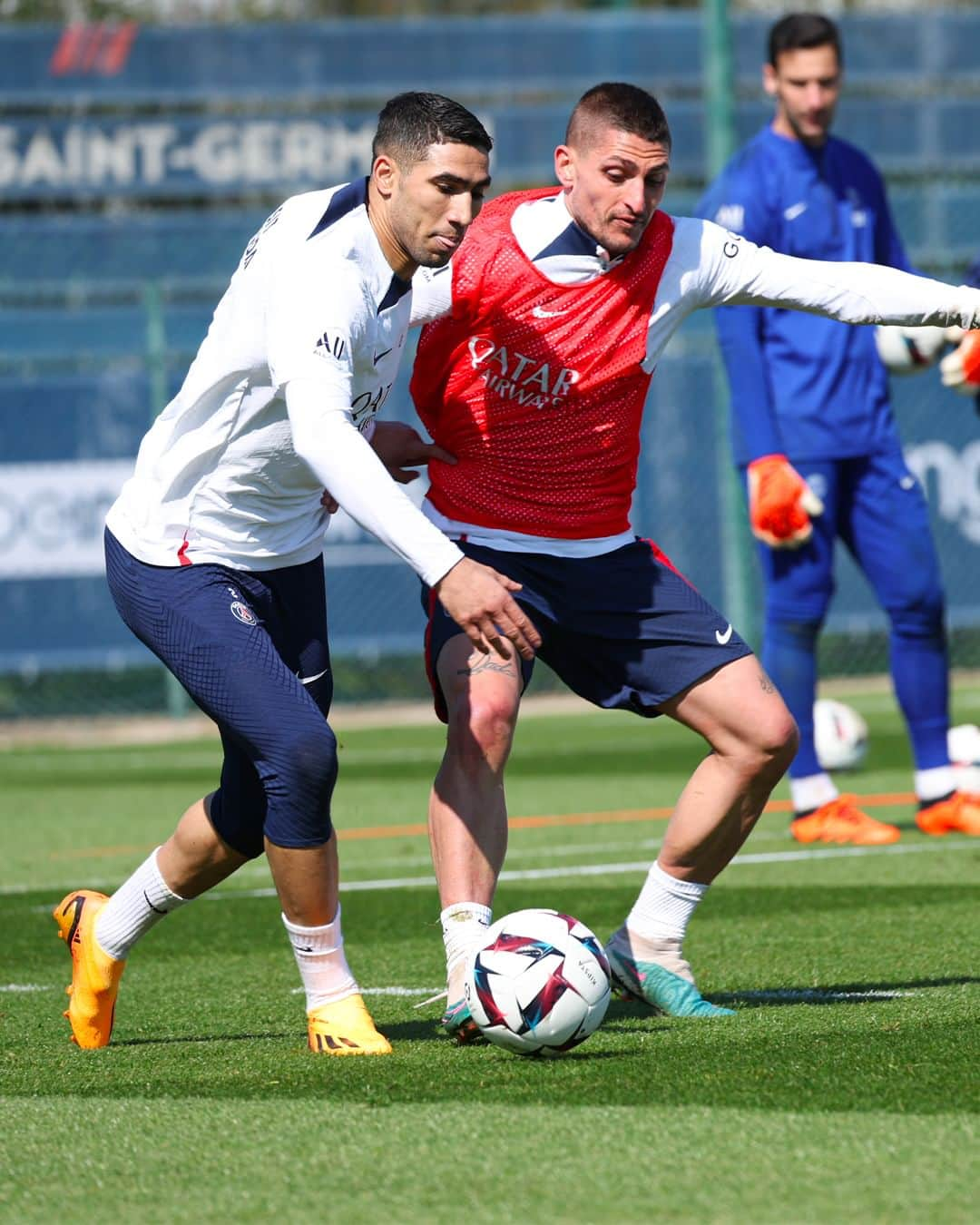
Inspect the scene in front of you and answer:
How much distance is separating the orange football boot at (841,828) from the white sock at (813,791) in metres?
0.02

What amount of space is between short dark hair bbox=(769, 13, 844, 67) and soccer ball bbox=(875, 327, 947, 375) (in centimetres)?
106

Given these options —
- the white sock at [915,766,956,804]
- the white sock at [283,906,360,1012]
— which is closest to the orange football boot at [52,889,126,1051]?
the white sock at [283,906,360,1012]

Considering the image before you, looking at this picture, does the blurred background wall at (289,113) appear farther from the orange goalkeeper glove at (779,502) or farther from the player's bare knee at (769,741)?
the player's bare knee at (769,741)

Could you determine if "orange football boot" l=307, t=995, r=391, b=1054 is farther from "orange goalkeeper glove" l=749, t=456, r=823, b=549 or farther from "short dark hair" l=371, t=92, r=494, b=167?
"orange goalkeeper glove" l=749, t=456, r=823, b=549

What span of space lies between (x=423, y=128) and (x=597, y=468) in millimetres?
1069

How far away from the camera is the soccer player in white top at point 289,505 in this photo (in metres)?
4.54

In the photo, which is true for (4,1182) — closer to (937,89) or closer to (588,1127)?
(588,1127)

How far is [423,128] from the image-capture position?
4.72m

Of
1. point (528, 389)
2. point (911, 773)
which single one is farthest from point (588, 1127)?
point (911, 773)

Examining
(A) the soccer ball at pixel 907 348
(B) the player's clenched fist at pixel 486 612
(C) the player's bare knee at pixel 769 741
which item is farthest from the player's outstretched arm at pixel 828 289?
(A) the soccer ball at pixel 907 348

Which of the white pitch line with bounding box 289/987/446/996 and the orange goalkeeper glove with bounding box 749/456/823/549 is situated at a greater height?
the orange goalkeeper glove with bounding box 749/456/823/549

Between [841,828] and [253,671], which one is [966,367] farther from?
[253,671]

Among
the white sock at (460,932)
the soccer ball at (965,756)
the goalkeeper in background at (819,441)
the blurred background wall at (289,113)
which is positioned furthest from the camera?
the blurred background wall at (289,113)

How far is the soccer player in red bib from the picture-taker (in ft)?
17.1
